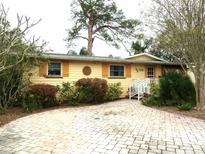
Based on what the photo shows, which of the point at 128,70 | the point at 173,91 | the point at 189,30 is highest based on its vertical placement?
the point at 189,30

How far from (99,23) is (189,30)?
19098 millimetres

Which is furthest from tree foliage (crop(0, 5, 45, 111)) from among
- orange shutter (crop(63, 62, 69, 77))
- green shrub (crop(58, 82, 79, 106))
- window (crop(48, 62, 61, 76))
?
orange shutter (crop(63, 62, 69, 77))

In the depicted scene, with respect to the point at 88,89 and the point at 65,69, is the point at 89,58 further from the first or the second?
the point at 88,89

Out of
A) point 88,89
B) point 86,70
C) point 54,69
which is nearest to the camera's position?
point 88,89

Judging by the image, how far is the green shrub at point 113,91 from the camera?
1419cm

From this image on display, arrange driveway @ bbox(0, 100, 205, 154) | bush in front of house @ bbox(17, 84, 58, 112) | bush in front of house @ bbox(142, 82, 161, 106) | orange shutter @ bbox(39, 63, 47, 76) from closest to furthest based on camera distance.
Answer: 1. driveway @ bbox(0, 100, 205, 154)
2. bush in front of house @ bbox(17, 84, 58, 112)
3. bush in front of house @ bbox(142, 82, 161, 106)
4. orange shutter @ bbox(39, 63, 47, 76)

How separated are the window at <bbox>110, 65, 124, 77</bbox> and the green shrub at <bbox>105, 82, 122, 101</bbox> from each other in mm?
1044

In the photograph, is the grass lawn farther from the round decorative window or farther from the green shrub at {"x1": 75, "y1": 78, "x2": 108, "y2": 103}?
the round decorative window

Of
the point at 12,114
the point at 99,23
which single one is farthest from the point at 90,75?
the point at 99,23

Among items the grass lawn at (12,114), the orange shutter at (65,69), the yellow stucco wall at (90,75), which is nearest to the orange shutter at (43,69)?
the yellow stucco wall at (90,75)

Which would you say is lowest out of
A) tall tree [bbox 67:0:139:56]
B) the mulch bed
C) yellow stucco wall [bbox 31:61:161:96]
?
the mulch bed

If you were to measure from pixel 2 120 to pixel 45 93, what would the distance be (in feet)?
9.60

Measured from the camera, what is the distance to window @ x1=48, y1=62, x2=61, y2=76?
525 inches

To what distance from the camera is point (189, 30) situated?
10203 mm
